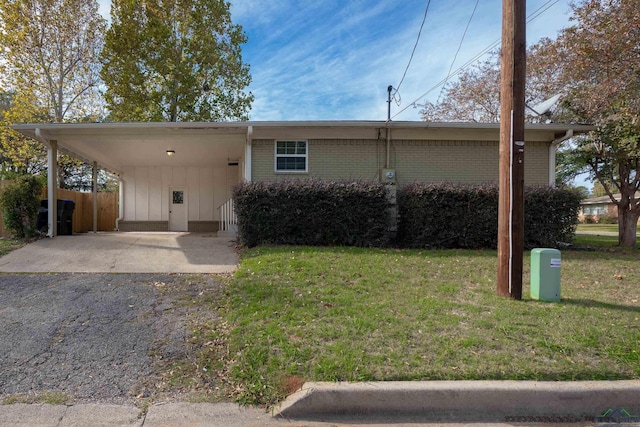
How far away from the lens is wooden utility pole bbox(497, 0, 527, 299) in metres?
4.91

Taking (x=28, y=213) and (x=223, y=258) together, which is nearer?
(x=223, y=258)

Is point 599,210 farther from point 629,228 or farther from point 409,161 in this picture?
point 409,161

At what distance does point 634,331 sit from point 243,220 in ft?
24.0

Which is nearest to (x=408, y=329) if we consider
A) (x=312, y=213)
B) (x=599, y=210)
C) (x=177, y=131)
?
(x=312, y=213)

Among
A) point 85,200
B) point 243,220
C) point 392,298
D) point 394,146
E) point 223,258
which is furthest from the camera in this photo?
point 85,200

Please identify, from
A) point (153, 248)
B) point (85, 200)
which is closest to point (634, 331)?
point (153, 248)

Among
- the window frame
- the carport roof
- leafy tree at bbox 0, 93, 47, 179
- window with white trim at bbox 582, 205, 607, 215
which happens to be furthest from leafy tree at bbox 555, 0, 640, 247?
window with white trim at bbox 582, 205, 607, 215

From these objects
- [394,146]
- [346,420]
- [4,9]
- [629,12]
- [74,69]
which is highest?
[4,9]

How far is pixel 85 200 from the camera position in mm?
14852

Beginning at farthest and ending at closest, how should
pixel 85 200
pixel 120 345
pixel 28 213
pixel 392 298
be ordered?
pixel 85 200 < pixel 28 213 < pixel 392 298 < pixel 120 345

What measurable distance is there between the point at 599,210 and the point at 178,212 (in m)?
51.7

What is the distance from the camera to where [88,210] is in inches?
594

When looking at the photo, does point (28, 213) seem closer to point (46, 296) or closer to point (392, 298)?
point (46, 296)

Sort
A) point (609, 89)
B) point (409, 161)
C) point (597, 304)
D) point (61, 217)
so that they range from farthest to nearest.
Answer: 1. point (61, 217)
2. point (409, 161)
3. point (609, 89)
4. point (597, 304)
